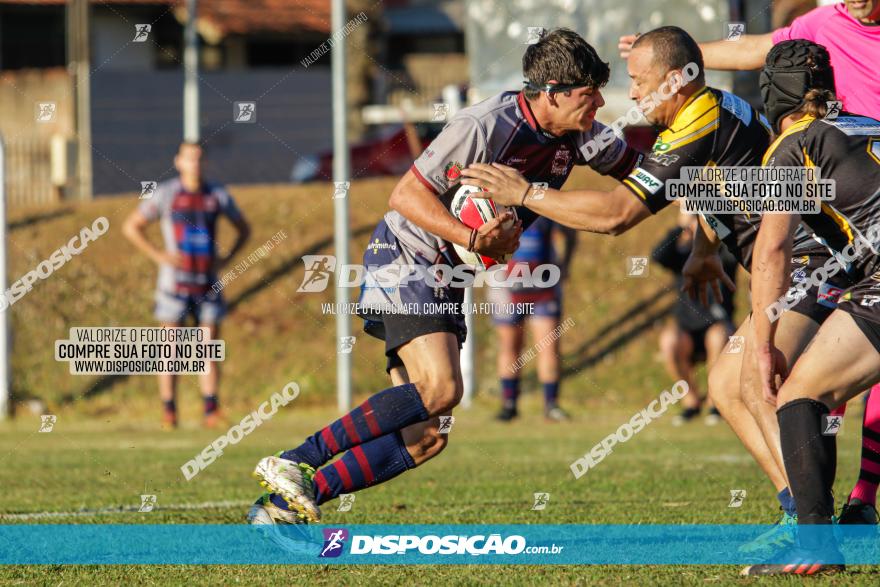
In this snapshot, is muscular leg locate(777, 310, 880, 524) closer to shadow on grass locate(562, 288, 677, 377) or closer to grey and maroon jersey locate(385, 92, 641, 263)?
grey and maroon jersey locate(385, 92, 641, 263)

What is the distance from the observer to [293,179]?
868 inches

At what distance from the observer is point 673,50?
5430 mm

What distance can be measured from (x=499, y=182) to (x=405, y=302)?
2.69ft

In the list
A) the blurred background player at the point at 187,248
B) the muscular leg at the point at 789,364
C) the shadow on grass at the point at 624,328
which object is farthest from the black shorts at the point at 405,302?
the shadow on grass at the point at 624,328

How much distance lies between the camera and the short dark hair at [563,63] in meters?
5.64

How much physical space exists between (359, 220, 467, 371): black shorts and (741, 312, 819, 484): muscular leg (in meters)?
1.30

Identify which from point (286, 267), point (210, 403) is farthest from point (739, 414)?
point (286, 267)

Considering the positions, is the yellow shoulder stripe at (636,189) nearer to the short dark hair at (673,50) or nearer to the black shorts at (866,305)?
the short dark hair at (673,50)

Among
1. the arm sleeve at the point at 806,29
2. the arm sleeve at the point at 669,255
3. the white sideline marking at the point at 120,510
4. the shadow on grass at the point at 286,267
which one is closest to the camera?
the arm sleeve at the point at 806,29

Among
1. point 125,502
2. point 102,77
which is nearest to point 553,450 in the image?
point 125,502

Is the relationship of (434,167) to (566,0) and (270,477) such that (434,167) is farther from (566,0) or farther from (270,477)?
(566,0)

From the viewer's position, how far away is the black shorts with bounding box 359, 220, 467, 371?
227 inches

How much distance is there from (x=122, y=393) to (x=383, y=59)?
74.6 feet

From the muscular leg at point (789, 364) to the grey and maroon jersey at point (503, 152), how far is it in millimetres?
1053
